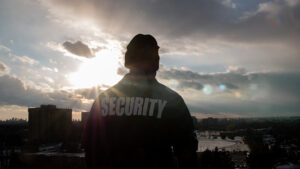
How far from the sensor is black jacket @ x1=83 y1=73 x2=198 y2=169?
1.83 meters

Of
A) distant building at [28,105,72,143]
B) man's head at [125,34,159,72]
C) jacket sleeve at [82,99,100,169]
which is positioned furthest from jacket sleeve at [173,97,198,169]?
distant building at [28,105,72,143]

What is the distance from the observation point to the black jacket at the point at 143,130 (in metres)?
1.83

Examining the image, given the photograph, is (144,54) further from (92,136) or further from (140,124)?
(92,136)

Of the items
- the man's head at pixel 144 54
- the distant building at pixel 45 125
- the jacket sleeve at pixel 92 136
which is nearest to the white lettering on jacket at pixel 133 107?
the jacket sleeve at pixel 92 136

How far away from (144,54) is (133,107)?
1.45ft

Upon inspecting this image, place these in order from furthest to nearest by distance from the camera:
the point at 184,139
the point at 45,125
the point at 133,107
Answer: the point at 45,125 < the point at 133,107 < the point at 184,139

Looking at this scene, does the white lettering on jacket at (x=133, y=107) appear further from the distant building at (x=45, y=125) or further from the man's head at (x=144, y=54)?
the distant building at (x=45, y=125)

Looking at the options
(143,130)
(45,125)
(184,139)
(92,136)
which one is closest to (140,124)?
(143,130)

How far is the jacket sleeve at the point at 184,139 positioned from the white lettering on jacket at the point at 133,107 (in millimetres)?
128

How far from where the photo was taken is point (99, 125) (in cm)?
206

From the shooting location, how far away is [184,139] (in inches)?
71.2

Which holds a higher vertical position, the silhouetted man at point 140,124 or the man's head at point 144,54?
the man's head at point 144,54

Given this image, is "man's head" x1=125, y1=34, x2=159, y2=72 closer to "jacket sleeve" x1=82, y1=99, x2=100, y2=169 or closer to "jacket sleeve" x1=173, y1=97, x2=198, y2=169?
"jacket sleeve" x1=173, y1=97, x2=198, y2=169

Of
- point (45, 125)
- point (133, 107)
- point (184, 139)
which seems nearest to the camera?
point (184, 139)
